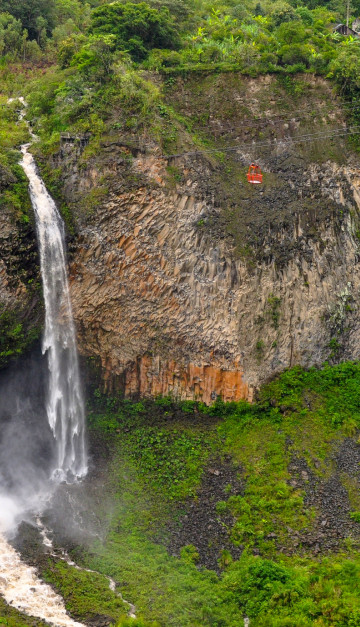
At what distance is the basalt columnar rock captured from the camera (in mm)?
21688

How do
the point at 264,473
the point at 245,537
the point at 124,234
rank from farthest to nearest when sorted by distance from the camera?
the point at 124,234
the point at 264,473
the point at 245,537

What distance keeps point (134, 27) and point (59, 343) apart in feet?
50.4

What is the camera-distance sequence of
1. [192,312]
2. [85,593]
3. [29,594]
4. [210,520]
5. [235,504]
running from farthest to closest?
[192,312]
[235,504]
[210,520]
[85,593]
[29,594]

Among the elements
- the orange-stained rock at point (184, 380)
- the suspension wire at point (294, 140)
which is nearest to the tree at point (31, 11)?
the suspension wire at point (294, 140)

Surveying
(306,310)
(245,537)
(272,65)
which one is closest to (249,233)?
(306,310)

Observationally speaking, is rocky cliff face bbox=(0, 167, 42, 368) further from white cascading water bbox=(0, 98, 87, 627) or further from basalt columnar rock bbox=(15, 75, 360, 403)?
basalt columnar rock bbox=(15, 75, 360, 403)

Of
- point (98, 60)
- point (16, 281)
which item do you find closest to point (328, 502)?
point (16, 281)

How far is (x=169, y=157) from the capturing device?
73.5 ft

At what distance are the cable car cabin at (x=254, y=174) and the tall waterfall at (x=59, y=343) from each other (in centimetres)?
788

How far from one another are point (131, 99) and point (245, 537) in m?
16.4

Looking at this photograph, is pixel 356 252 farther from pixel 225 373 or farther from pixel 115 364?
pixel 115 364

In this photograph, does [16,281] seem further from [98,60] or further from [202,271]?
[98,60]

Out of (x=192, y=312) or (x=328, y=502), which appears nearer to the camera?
(x=328, y=502)

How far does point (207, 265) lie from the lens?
2220cm
